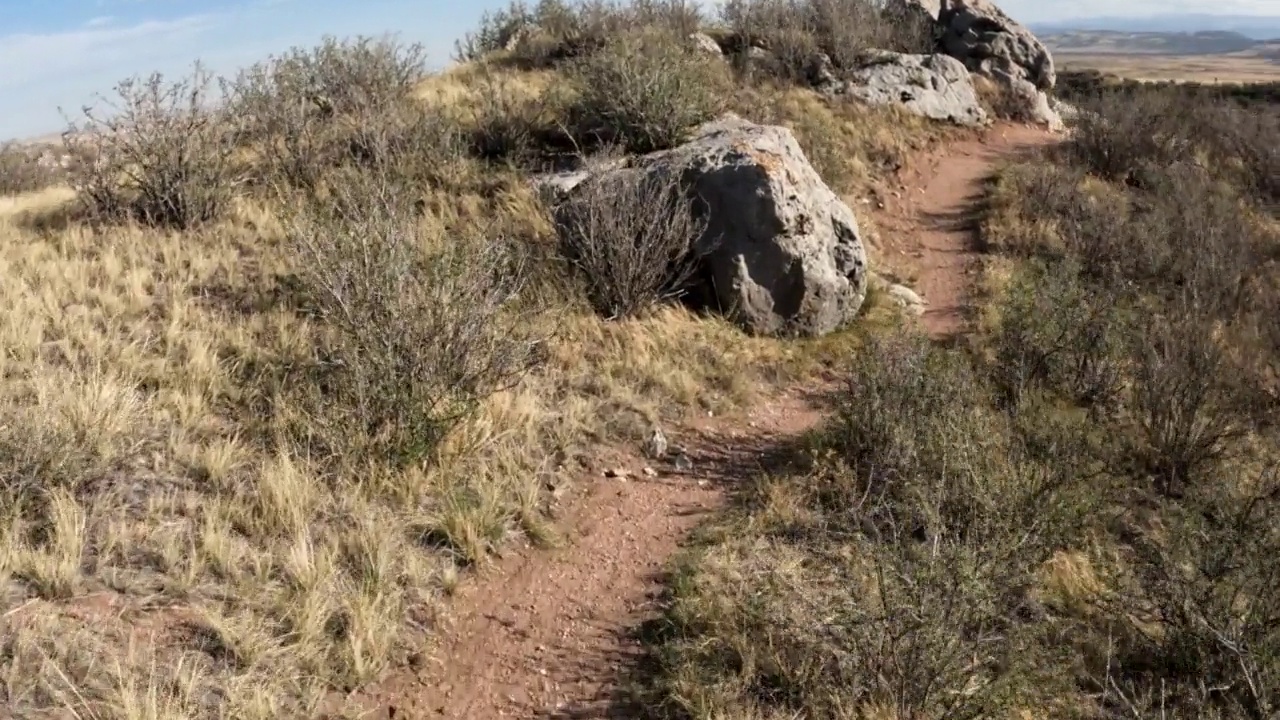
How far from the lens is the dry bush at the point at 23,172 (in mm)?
15838

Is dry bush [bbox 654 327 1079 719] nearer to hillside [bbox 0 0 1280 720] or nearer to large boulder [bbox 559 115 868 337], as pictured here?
hillside [bbox 0 0 1280 720]

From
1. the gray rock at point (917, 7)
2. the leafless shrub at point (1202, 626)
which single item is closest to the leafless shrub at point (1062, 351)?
the leafless shrub at point (1202, 626)

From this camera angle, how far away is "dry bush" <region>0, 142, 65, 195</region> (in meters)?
15.8

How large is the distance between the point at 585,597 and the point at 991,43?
18.5m

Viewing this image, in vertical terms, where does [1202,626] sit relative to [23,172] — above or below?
below

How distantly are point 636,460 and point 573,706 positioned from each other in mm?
2224

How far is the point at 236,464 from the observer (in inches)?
191

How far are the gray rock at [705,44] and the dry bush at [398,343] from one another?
10.3 metres

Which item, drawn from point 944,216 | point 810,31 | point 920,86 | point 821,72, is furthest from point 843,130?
point 810,31

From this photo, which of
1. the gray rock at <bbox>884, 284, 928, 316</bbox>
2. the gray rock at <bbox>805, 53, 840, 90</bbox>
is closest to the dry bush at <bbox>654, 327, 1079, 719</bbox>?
the gray rock at <bbox>884, 284, 928, 316</bbox>

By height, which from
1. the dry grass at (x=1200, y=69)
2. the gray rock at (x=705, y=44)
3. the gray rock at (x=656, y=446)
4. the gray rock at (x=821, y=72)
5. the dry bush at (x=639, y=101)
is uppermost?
the dry grass at (x=1200, y=69)

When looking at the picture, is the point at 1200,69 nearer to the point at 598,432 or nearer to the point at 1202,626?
the point at 598,432

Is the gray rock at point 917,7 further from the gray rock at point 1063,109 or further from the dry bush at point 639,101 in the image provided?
the dry bush at point 639,101

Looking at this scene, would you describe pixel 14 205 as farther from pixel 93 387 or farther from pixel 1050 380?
pixel 1050 380
